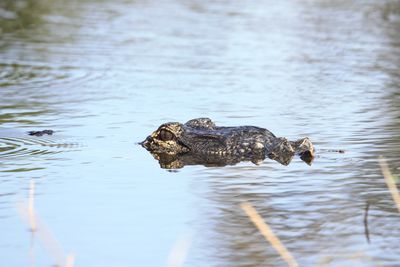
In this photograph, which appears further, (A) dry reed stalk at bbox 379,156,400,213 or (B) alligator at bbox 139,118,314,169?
(B) alligator at bbox 139,118,314,169

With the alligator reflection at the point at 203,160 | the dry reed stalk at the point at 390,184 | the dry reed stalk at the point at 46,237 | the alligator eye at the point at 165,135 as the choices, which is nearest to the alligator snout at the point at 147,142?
the alligator eye at the point at 165,135

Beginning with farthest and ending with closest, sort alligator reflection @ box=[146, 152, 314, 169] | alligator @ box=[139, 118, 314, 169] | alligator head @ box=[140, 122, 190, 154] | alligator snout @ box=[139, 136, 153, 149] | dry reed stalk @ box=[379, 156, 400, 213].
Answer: alligator snout @ box=[139, 136, 153, 149] → alligator head @ box=[140, 122, 190, 154] → alligator @ box=[139, 118, 314, 169] → alligator reflection @ box=[146, 152, 314, 169] → dry reed stalk @ box=[379, 156, 400, 213]

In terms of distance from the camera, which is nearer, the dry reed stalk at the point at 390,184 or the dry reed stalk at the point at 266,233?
the dry reed stalk at the point at 266,233

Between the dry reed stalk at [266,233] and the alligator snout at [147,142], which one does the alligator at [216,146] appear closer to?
the alligator snout at [147,142]

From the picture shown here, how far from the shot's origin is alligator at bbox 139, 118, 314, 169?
32.7ft

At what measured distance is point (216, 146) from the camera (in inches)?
402

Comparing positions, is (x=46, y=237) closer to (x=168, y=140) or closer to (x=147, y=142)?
(x=168, y=140)

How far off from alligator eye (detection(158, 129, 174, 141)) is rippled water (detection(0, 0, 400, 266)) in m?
0.24

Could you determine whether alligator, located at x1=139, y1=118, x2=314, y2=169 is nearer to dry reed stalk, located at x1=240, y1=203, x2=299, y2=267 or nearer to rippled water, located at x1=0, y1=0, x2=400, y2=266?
rippled water, located at x1=0, y1=0, x2=400, y2=266

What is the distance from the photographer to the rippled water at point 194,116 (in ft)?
23.8

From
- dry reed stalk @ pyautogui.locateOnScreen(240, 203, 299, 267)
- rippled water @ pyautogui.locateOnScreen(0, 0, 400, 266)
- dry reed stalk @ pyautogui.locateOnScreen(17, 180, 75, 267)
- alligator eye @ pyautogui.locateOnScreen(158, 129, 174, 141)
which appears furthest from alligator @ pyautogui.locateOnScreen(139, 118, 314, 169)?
dry reed stalk @ pyautogui.locateOnScreen(240, 203, 299, 267)

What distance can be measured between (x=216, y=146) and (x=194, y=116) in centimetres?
234

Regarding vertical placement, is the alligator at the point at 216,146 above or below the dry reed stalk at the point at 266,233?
above

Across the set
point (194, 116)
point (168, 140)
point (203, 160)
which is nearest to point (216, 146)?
point (203, 160)
